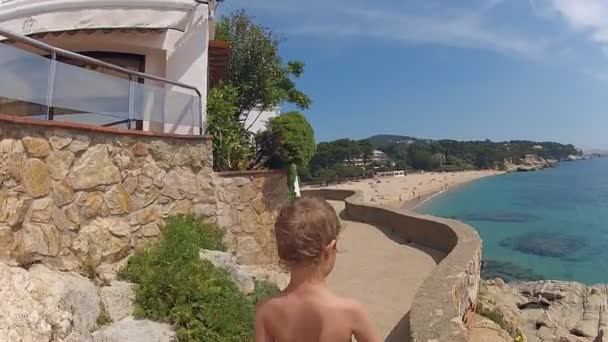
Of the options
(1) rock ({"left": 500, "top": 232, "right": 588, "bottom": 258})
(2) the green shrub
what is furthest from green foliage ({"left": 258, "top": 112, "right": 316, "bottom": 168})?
(1) rock ({"left": 500, "top": 232, "right": 588, "bottom": 258})

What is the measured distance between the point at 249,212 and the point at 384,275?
2796 millimetres

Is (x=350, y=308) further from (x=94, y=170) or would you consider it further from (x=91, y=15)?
(x=91, y=15)

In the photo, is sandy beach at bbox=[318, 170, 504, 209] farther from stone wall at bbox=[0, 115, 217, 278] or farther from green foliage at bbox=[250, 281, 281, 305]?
stone wall at bbox=[0, 115, 217, 278]

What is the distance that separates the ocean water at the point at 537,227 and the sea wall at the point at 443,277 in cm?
1675

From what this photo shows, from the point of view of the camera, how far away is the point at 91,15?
738cm

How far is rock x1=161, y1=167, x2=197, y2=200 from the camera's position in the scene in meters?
6.37

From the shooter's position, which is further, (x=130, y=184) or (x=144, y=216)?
(x=144, y=216)

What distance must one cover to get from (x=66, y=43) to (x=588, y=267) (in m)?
35.8

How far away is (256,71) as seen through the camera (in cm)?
1209

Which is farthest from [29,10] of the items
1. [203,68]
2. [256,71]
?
[256,71]

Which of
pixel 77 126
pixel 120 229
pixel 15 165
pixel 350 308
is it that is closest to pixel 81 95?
pixel 77 126

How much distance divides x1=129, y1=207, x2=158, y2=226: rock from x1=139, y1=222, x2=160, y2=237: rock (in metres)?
0.06

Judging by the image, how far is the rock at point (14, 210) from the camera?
386 centimetres

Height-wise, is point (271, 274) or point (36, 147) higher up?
point (36, 147)
